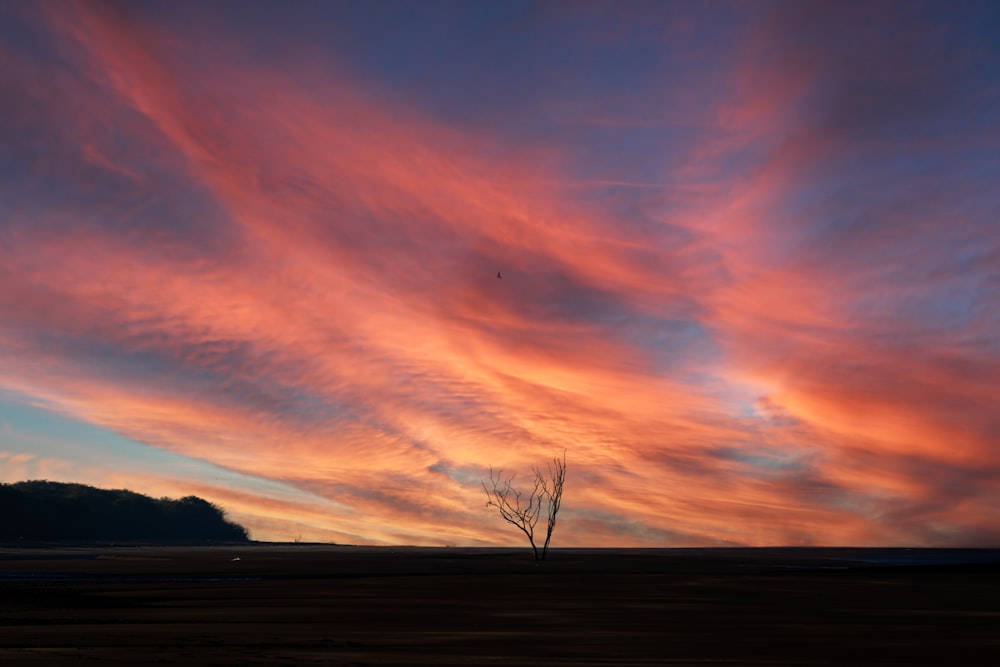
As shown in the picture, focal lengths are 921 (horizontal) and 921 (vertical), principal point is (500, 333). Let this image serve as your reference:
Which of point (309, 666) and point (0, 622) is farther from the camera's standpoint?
point (0, 622)

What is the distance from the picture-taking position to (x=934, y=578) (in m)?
51.1

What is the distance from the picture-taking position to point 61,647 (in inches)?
720

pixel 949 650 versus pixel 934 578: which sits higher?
pixel 934 578

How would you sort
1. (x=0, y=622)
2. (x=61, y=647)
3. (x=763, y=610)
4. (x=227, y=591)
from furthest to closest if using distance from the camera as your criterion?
(x=227, y=591)
(x=763, y=610)
(x=0, y=622)
(x=61, y=647)

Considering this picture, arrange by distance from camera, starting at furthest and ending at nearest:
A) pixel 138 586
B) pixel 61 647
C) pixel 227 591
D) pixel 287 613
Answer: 1. pixel 138 586
2. pixel 227 591
3. pixel 287 613
4. pixel 61 647

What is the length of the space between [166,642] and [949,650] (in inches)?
633

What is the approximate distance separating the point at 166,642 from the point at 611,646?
9308 millimetres

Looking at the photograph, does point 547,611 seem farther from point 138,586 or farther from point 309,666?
point 138,586

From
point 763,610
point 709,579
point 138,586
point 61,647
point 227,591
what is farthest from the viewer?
point 709,579

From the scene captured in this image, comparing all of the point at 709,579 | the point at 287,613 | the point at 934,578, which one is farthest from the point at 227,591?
the point at 934,578

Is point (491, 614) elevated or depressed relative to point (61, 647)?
elevated

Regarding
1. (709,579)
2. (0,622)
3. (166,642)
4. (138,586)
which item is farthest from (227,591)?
(709,579)

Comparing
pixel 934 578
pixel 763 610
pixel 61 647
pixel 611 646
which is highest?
Answer: pixel 934 578

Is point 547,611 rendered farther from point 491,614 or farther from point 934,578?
point 934,578
